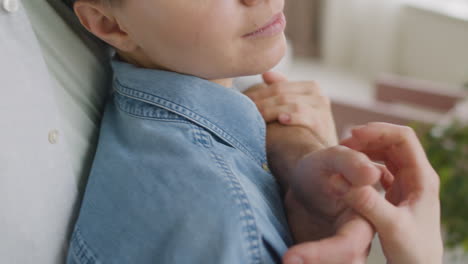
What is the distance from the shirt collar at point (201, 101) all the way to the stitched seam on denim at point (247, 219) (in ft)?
0.37

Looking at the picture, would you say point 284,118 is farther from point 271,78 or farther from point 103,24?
point 103,24

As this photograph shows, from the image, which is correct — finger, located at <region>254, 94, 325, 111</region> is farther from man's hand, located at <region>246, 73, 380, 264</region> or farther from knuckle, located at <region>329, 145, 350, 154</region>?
knuckle, located at <region>329, 145, 350, 154</region>

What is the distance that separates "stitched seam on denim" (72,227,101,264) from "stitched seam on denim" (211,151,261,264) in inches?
7.1

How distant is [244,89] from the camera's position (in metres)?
0.98

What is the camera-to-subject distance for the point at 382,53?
3.21m

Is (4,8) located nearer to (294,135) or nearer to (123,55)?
(123,55)

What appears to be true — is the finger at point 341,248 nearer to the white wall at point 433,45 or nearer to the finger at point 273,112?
the finger at point 273,112

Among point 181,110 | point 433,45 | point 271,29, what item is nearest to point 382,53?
point 433,45

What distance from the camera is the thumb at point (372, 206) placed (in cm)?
57

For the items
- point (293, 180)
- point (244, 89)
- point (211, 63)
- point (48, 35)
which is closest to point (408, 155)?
point (293, 180)

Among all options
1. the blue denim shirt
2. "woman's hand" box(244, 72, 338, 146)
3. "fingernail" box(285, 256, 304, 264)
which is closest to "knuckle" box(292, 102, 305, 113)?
"woman's hand" box(244, 72, 338, 146)

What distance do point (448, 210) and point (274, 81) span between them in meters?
0.77

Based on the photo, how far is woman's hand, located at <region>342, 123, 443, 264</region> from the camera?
578 millimetres

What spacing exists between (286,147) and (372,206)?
245mm
